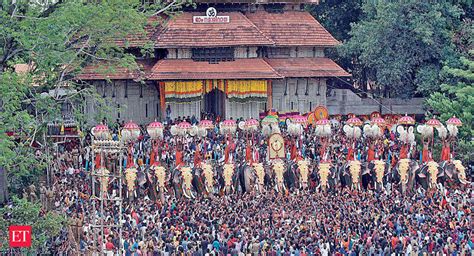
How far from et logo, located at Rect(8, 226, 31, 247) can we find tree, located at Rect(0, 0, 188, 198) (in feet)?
6.16

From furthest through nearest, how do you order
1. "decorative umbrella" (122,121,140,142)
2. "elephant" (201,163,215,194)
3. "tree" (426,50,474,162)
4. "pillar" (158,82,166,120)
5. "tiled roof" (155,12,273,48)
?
"pillar" (158,82,166,120), "tiled roof" (155,12,273,48), "tree" (426,50,474,162), "decorative umbrella" (122,121,140,142), "elephant" (201,163,215,194)

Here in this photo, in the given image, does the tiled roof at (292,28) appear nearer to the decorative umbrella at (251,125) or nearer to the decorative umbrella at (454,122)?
the decorative umbrella at (251,125)

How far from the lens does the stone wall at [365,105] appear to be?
58.9 metres

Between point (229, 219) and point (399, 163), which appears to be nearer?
point (229, 219)

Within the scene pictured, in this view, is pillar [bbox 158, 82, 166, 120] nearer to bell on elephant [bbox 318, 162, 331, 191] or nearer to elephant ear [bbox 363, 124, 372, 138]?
elephant ear [bbox 363, 124, 372, 138]

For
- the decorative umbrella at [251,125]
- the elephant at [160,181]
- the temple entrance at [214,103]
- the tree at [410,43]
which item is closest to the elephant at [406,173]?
the decorative umbrella at [251,125]

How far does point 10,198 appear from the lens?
46062 mm

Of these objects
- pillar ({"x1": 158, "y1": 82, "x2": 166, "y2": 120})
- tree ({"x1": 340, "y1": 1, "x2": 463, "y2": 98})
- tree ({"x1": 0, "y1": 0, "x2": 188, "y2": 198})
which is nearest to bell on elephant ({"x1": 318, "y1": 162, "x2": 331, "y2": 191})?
tree ({"x1": 0, "y1": 0, "x2": 188, "y2": 198})

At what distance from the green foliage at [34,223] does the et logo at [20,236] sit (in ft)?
0.99

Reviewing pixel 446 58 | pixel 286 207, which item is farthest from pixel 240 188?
pixel 446 58

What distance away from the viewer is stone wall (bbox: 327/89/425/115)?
5894 centimetres

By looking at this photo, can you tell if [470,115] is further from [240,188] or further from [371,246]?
[371,246]

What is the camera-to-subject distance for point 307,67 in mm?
58562

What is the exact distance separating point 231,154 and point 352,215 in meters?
7.81
